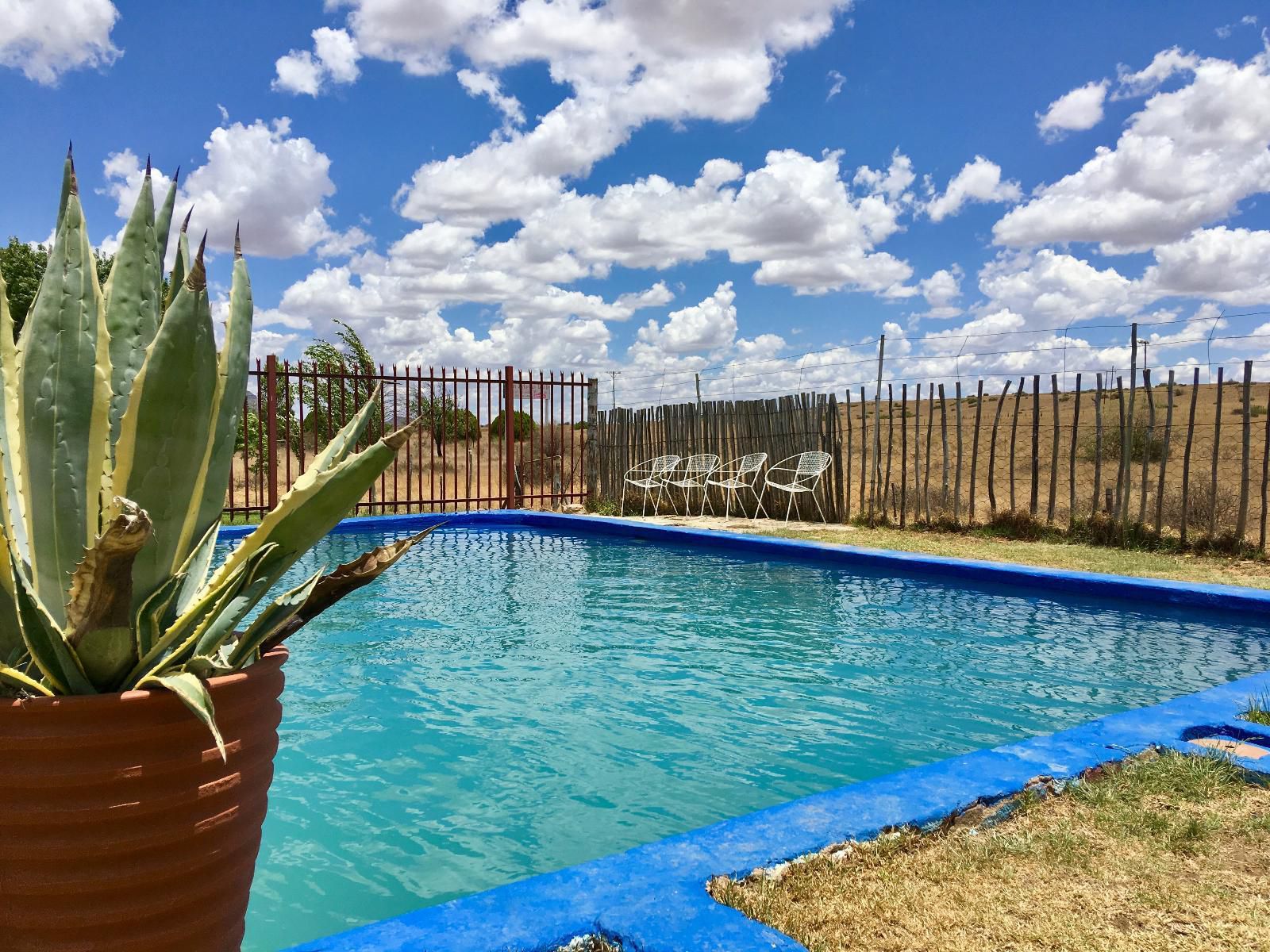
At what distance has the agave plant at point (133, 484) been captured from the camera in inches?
44.8

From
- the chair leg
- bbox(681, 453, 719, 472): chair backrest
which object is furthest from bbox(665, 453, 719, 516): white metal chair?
the chair leg

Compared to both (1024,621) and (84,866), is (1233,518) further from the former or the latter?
(84,866)

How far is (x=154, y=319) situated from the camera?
1369 mm

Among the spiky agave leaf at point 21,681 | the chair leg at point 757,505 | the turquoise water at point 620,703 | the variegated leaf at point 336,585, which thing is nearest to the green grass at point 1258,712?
the turquoise water at point 620,703

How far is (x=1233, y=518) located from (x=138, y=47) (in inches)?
366

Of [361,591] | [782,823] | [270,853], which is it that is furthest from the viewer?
[361,591]

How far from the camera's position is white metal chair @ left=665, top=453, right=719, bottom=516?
37.7 ft

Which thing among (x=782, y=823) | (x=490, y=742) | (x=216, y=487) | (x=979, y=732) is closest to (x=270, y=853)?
(x=490, y=742)

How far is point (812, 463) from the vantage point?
1037 centimetres

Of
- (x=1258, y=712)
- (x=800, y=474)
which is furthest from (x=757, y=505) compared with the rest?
(x=1258, y=712)

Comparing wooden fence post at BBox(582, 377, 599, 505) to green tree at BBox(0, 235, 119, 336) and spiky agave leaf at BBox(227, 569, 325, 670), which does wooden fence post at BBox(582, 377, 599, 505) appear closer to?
green tree at BBox(0, 235, 119, 336)

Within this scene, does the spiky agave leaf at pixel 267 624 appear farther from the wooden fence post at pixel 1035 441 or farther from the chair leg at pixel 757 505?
the chair leg at pixel 757 505

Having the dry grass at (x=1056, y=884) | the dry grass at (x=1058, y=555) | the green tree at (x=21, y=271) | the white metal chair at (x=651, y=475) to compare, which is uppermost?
the green tree at (x=21, y=271)

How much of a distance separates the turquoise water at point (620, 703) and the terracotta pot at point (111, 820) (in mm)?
1133
